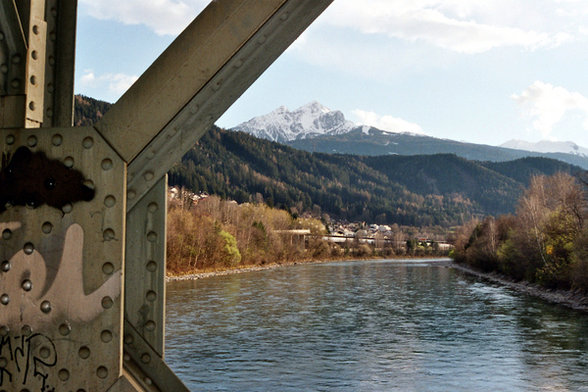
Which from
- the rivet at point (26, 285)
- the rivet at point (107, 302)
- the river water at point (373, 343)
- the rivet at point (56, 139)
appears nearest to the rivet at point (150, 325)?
the rivet at point (107, 302)

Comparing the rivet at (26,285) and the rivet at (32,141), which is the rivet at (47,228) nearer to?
the rivet at (26,285)

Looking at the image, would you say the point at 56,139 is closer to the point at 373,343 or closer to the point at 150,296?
the point at 150,296

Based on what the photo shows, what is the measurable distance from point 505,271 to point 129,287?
2474 inches

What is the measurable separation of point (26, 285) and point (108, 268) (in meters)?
0.31

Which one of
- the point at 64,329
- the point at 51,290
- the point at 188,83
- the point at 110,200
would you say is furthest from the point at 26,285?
the point at 188,83

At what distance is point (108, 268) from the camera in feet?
6.84

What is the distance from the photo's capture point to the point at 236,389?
54.4ft

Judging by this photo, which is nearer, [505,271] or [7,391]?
[7,391]

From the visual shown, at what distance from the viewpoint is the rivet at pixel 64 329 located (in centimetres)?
207

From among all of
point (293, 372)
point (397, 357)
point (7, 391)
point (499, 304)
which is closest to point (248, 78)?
point (7, 391)

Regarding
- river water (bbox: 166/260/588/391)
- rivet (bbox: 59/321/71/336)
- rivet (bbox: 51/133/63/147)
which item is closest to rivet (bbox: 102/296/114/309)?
rivet (bbox: 59/321/71/336)

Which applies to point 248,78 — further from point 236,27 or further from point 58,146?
point 58,146

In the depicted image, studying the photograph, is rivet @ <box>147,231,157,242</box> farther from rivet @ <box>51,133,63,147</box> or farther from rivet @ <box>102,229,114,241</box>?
rivet @ <box>51,133,63,147</box>

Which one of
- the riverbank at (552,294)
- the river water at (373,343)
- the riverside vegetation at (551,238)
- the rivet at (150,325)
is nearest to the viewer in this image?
the rivet at (150,325)
